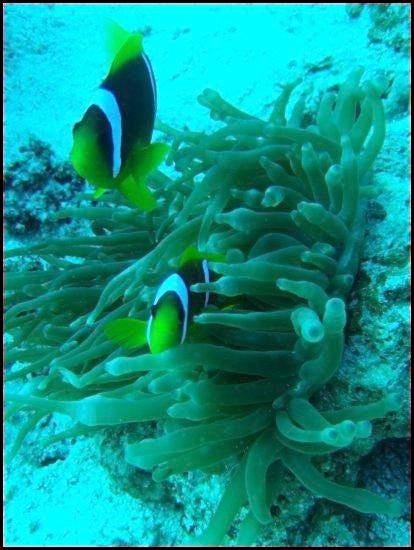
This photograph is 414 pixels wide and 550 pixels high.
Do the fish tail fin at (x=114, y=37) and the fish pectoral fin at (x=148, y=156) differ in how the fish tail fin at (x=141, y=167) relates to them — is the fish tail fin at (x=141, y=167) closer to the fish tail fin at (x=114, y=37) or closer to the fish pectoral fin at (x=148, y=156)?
the fish pectoral fin at (x=148, y=156)

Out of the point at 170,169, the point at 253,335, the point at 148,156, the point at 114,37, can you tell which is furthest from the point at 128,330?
the point at 170,169

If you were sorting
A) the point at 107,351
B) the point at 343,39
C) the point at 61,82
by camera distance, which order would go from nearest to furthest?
Answer: the point at 107,351 → the point at 343,39 → the point at 61,82

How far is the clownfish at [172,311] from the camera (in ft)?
3.79

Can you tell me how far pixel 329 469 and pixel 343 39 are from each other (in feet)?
6.40

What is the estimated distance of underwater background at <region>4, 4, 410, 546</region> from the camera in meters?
1.35

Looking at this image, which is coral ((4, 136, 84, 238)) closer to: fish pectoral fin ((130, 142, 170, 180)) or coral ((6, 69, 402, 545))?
coral ((6, 69, 402, 545))

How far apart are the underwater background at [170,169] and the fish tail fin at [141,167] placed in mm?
577

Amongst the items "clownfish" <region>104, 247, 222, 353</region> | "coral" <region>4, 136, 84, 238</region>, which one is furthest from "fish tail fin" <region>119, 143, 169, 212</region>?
"coral" <region>4, 136, 84, 238</region>

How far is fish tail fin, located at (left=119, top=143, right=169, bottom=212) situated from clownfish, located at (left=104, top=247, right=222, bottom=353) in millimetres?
193

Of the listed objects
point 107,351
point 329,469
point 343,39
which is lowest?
point 329,469

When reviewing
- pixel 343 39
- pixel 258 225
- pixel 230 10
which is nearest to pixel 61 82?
pixel 230 10

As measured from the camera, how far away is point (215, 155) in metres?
1.54

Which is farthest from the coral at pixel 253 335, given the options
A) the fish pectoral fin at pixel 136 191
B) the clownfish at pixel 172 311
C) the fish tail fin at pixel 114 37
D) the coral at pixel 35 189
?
the coral at pixel 35 189

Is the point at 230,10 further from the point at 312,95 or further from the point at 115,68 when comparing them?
the point at 115,68
